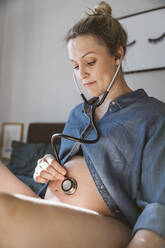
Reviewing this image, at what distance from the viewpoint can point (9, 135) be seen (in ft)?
9.07

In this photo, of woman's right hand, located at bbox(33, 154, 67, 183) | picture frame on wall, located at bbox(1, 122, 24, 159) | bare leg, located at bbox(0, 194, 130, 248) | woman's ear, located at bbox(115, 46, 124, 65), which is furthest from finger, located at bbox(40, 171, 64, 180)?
picture frame on wall, located at bbox(1, 122, 24, 159)

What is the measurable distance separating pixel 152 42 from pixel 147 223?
1.33 metres

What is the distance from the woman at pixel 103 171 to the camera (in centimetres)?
61

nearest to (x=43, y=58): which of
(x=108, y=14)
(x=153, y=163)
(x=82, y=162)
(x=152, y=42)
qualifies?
(x=152, y=42)

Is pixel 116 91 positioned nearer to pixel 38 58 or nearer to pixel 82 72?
pixel 82 72

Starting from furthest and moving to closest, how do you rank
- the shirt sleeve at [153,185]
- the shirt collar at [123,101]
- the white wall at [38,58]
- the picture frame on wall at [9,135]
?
the picture frame on wall at [9,135] < the white wall at [38,58] < the shirt collar at [123,101] < the shirt sleeve at [153,185]

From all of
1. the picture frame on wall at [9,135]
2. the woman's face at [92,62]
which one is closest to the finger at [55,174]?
the woman's face at [92,62]

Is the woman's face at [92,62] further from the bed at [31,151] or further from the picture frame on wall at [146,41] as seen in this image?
the bed at [31,151]

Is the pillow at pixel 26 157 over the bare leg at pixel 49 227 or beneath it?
beneath

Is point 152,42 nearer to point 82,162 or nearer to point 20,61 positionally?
point 82,162

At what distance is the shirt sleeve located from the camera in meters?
0.68

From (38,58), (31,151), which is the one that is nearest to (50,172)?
(31,151)

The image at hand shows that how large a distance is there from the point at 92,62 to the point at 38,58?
5.74 ft

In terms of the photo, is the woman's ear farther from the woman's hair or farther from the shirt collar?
the shirt collar
